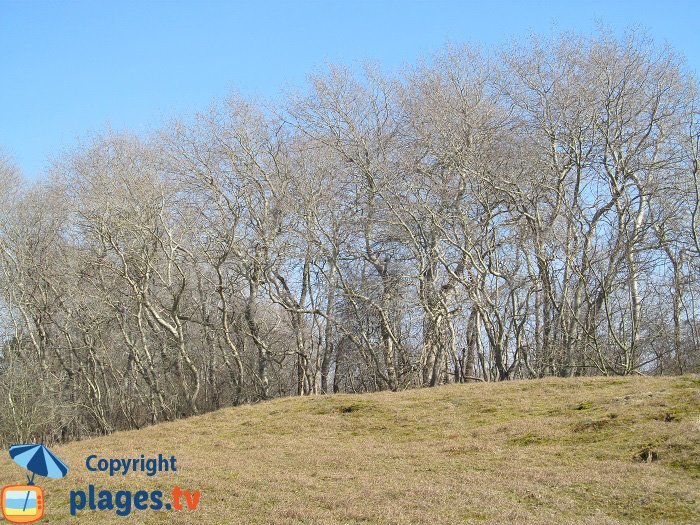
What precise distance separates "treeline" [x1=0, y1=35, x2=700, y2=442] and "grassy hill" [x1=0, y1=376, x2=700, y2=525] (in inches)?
207

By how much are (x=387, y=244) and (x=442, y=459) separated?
1314cm

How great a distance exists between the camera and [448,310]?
70.8 ft

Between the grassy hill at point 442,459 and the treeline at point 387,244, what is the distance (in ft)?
17.2

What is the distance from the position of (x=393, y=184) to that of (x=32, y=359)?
16.5m

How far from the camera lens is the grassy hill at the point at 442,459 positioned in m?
7.65

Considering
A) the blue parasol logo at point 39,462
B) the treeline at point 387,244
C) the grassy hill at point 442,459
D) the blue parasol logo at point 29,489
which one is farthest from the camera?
the treeline at point 387,244

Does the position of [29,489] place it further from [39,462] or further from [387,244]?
[387,244]

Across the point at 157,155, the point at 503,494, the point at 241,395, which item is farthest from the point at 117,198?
the point at 503,494

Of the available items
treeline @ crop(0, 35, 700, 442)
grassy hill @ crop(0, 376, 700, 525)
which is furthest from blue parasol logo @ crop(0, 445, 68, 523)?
treeline @ crop(0, 35, 700, 442)

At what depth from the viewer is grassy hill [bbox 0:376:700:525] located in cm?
765

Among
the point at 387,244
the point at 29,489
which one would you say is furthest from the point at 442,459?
the point at 387,244

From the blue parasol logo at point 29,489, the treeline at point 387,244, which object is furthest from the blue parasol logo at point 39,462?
the treeline at point 387,244

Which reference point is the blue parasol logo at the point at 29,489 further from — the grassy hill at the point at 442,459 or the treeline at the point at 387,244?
the treeline at the point at 387,244

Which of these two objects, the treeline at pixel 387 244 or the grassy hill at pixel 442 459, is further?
the treeline at pixel 387 244
